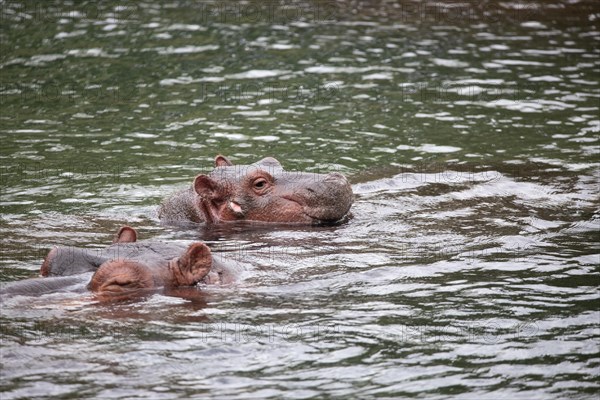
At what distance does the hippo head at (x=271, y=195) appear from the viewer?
13.3 m

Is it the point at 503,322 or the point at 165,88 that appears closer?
the point at 503,322

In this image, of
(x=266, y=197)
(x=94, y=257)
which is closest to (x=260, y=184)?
(x=266, y=197)

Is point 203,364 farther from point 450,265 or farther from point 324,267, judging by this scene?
point 450,265

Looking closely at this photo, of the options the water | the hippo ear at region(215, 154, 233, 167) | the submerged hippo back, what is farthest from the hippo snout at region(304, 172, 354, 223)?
the submerged hippo back

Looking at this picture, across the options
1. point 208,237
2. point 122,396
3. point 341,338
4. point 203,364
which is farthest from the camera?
point 208,237

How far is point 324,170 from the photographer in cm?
1644

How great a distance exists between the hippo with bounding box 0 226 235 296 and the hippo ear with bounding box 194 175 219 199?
296 cm

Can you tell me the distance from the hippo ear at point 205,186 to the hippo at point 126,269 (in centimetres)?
296

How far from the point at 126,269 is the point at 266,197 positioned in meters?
3.98

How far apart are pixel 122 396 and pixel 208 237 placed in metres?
4.93

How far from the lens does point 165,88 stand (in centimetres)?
2048

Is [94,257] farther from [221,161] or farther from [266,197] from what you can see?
[221,161]

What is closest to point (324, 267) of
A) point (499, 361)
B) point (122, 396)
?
point (499, 361)

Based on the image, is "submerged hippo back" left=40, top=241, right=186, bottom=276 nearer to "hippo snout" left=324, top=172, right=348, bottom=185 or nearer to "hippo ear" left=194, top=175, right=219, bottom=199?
"hippo ear" left=194, top=175, right=219, bottom=199
